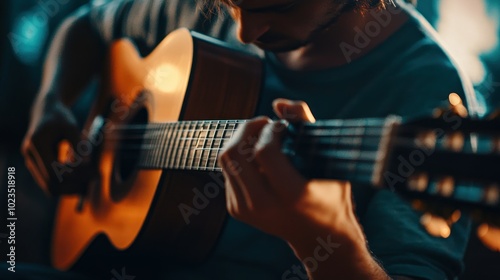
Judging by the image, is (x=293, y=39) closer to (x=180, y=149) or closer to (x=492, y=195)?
(x=180, y=149)

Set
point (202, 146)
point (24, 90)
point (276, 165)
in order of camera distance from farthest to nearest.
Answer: point (24, 90) < point (202, 146) < point (276, 165)

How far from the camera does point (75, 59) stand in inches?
50.6

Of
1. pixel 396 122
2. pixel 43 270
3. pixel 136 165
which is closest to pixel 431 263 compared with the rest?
pixel 396 122

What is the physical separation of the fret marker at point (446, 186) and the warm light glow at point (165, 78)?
51cm

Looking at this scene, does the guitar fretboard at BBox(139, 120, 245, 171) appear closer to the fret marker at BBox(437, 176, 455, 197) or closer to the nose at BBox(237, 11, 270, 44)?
the nose at BBox(237, 11, 270, 44)

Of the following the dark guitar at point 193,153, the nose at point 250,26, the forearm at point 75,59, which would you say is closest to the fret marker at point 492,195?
the dark guitar at point 193,153

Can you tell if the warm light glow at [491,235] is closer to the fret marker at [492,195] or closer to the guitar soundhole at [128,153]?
the fret marker at [492,195]

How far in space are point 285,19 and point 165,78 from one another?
0.81ft

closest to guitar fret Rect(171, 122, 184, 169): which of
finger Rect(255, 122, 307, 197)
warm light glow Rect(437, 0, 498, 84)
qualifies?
finger Rect(255, 122, 307, 197)

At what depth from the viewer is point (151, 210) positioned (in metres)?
0.85

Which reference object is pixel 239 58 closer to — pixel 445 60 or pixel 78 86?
pixel 445 60

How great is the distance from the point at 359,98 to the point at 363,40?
0.28 feet

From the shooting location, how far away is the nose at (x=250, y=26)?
79 centimetres

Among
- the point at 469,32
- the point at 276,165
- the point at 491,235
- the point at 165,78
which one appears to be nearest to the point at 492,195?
the point at 491,235
